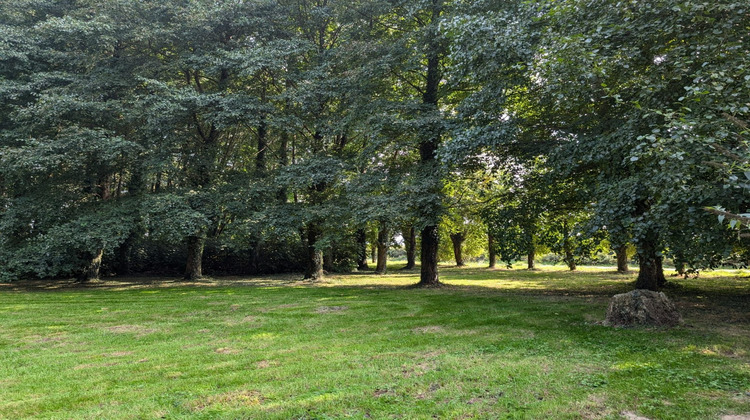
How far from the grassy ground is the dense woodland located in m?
1.89

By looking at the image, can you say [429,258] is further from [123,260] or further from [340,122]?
[123,260]

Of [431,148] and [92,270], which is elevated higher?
[431,148]

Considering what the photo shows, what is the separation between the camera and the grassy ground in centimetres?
414

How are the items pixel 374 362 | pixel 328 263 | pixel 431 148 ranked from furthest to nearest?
pixel 328 263 → pixel 431 148 → pixel 374 362

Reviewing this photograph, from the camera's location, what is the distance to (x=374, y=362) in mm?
5688

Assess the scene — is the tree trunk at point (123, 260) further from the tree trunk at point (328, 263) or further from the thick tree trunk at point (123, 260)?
the tree trunk at point (328, 263)

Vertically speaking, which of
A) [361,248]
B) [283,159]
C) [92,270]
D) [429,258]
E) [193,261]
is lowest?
[92,270]

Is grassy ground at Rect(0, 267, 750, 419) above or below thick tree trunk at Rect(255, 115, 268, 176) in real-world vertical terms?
below

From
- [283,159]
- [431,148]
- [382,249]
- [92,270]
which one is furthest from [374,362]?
[382,249]

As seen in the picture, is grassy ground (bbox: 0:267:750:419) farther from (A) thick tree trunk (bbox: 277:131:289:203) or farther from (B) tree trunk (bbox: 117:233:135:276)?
(B) tree trunk (bbox: 117:233:135:276)

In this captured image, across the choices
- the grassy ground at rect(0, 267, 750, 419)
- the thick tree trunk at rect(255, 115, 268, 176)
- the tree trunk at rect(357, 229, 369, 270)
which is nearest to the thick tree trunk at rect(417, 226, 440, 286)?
the grassy ground at rect(0, 267, 750, 419)

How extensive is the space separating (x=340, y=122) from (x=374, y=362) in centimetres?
1069

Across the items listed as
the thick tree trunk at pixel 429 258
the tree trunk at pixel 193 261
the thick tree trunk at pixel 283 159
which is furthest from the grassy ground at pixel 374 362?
the tree trunk at pixel 193 261

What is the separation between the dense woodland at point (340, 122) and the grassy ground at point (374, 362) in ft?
6.18
